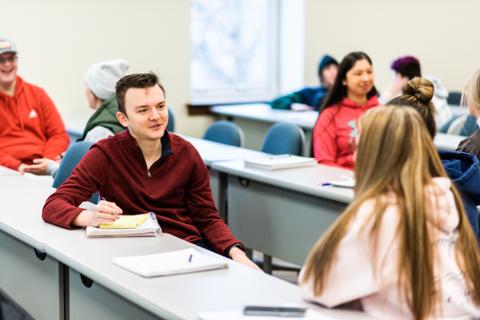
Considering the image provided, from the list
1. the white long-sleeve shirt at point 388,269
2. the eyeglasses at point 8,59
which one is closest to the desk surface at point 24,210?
the white long-sleeve shirt at point 388,269

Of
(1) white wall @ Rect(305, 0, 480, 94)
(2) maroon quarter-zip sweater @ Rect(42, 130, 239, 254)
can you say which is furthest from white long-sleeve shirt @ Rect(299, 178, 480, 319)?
(1) white wall @ Rect(305, 0, 480, 94)

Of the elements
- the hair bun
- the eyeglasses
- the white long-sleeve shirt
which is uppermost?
the hair bun

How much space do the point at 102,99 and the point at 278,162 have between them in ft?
3.33

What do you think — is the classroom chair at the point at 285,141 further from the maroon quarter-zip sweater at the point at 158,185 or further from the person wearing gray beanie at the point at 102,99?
the maroon quarter-zip sweater at the point at 158,185

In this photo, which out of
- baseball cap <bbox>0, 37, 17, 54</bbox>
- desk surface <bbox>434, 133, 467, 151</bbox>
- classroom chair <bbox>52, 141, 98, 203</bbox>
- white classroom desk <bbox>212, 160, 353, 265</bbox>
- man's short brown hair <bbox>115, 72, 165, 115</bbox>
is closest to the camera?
man's short brown hair <bbox>115, 72, 165, 115</bbox>

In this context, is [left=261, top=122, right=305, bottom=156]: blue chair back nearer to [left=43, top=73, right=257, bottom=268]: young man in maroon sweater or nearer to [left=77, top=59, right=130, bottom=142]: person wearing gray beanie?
[left=77, top=59, right=130, bottom=142]: person wearing gray beanie

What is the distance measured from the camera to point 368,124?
184 centimetres

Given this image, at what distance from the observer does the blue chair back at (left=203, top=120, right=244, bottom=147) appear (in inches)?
201

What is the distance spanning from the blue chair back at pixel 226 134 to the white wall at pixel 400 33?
2.60 meters

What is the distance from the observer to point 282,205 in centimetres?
378

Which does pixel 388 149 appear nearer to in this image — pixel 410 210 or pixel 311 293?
pixel 410 210

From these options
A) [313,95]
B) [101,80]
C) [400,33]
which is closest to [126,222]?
[101,80]

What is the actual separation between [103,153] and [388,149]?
1.42m

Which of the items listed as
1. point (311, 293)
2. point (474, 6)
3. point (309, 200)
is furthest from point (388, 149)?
point (474, 6)
